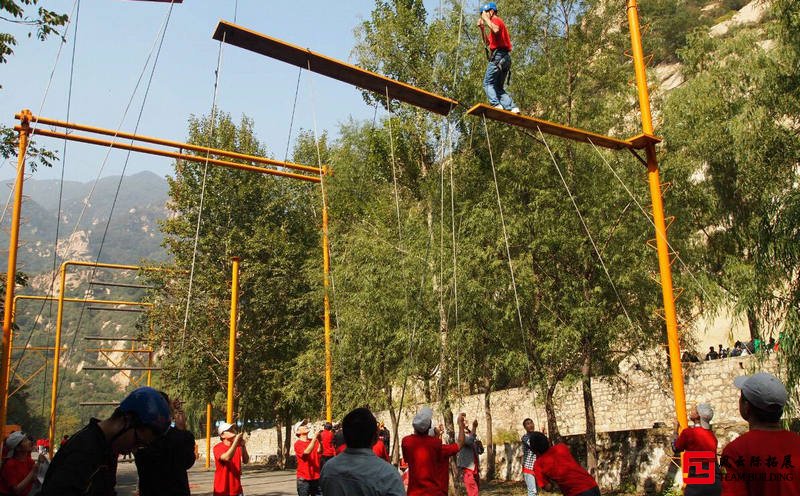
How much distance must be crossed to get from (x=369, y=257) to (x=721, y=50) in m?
12.8

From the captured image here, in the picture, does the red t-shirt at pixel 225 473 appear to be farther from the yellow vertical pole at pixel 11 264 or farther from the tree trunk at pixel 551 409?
the tree trunk at pixel 551 409

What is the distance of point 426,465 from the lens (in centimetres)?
674

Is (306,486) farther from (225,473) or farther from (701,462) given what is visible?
(701,462)

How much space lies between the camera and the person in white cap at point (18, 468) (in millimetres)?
7621

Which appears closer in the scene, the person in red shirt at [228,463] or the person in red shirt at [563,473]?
the person in red shirt at [563,473]

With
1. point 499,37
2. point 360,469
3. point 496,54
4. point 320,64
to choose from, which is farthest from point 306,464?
point 360,469

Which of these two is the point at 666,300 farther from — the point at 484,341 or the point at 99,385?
the point at 99,385

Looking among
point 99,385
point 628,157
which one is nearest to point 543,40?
point 628,157

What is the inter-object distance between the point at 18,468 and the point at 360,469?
5917 millimetres

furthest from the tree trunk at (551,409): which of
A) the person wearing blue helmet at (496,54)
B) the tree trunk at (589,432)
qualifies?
the person wearing blue helmet at (496,54)

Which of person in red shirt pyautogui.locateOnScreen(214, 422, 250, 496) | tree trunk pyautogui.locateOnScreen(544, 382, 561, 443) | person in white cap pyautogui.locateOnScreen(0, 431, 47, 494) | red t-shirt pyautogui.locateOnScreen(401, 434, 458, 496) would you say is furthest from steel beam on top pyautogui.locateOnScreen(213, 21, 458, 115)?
tree trunk pyautogui.locateOnScreen(544, 382, 561, 443)

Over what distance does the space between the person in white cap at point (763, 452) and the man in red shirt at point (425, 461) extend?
361 centimetres

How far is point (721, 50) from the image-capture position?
22047mm

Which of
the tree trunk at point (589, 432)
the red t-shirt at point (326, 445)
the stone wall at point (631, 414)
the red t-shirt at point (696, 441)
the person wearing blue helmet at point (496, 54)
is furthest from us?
the tree trunk at point (589, 432)
